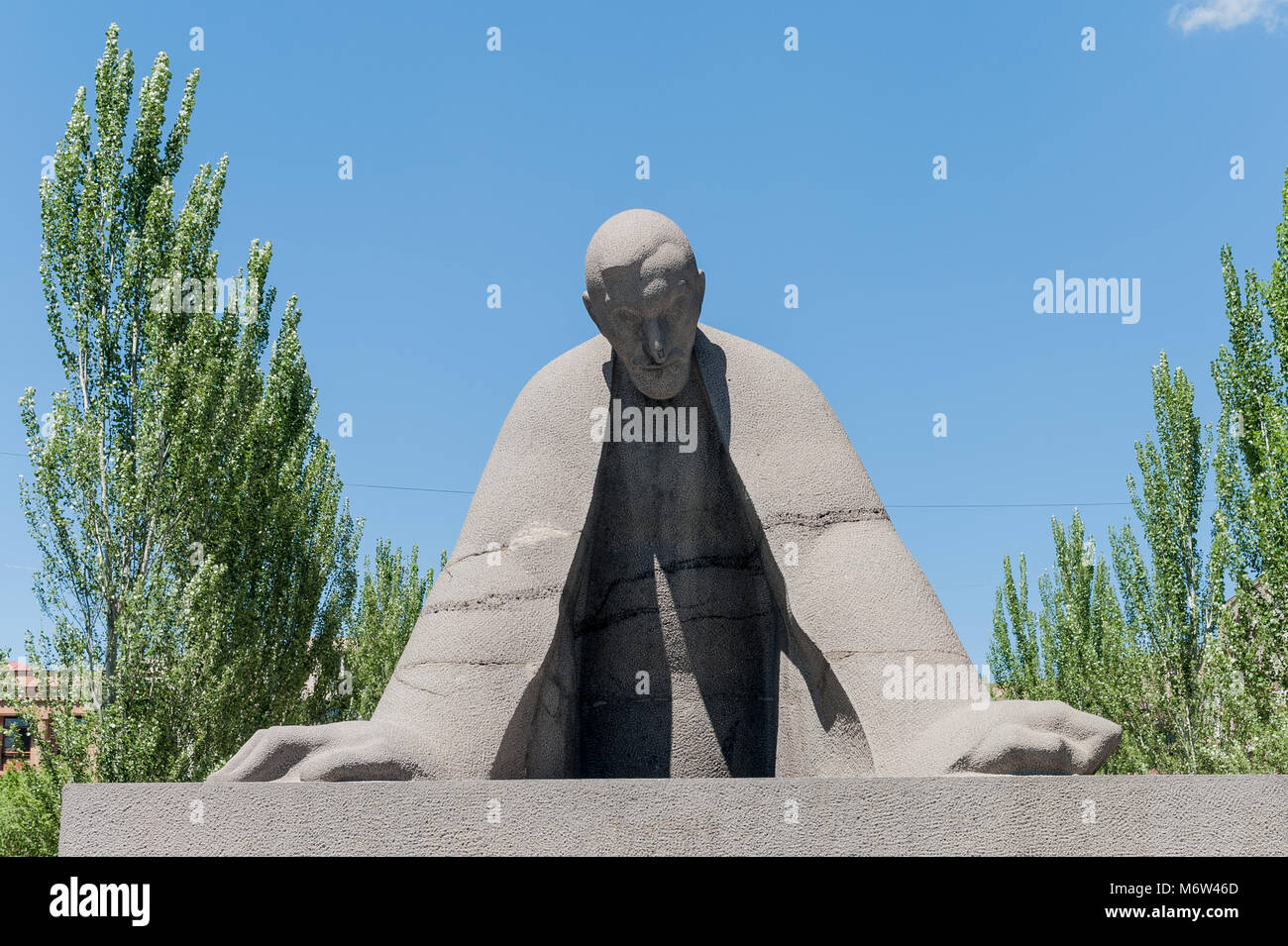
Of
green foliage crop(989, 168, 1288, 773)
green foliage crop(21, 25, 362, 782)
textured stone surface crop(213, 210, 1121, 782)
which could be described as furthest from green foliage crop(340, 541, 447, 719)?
textured stone surface crop(213, 210, 1121, 782)

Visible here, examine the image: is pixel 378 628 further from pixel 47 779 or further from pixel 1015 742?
pixel 1015 742

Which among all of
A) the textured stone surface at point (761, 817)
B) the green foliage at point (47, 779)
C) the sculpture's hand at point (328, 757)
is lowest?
the green foliage at point (47, 779)

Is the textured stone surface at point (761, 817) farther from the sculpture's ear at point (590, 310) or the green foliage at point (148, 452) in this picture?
the green foliage at point (148, 452)

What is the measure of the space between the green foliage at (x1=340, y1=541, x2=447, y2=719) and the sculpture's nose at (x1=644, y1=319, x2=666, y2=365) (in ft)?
39.9

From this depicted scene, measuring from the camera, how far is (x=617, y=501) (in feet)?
11.0

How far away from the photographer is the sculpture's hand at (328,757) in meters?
2.55

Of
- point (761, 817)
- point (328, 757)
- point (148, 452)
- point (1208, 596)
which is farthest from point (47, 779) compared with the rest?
point (1208, 596)

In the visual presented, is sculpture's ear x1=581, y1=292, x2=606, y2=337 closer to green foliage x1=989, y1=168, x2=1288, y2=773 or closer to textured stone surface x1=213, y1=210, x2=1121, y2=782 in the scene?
textured stone surface x1=213, y1=210, x2=1121, y2=782

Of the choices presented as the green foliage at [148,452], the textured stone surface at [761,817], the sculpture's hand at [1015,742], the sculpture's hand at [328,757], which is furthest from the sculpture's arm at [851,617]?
the green foliage at [148,452]

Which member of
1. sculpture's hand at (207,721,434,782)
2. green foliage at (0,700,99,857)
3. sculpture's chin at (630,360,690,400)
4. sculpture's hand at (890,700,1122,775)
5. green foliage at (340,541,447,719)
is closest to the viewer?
sculpture's hand at (890,700,1122,775)

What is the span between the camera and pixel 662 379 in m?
3.22

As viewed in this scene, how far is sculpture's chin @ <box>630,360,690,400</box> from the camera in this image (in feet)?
10.5
